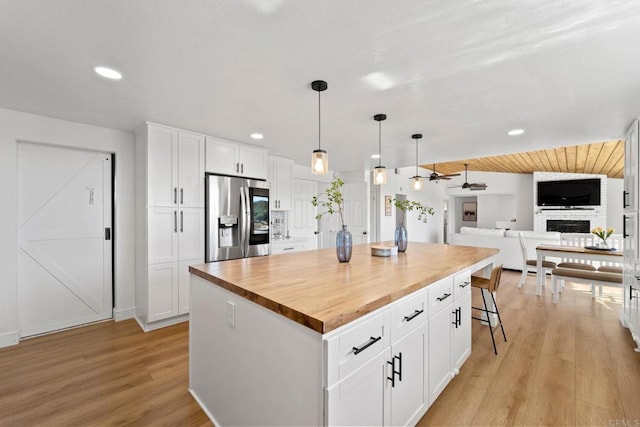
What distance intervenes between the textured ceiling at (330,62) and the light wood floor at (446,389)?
7.31ft

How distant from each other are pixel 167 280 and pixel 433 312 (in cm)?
284

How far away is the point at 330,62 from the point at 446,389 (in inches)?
95.5

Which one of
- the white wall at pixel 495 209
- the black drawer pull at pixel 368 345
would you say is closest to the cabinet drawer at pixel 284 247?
the black drawer pull at pixel 368 345

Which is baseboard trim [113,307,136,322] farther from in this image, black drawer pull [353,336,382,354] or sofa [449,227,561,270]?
sofa [449,227,561,270]

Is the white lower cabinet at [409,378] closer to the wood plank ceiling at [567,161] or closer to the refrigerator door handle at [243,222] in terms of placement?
the refrigerator door handle at [243,222]

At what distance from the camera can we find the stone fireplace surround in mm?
7812

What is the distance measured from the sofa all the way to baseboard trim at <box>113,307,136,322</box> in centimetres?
640

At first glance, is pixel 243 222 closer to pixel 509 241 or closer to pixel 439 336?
pixel 439 336

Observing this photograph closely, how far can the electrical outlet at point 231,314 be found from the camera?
4.97 feet

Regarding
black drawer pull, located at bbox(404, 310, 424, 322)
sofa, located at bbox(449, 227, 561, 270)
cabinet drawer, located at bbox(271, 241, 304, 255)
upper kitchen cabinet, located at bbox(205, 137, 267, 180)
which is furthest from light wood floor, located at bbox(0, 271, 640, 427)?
sofa, located at bbox(449, 227, 561, 270)

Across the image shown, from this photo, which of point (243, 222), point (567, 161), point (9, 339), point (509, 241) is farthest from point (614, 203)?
point (9, 339)

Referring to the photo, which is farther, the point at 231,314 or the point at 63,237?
the point at 63,237

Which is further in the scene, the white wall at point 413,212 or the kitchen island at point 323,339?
the white wall at point 413,212

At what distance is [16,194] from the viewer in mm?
2795
